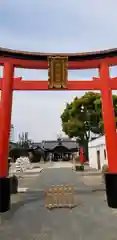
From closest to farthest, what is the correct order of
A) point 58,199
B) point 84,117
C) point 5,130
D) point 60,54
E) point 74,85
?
point 5,130 → point 58,199 → point 74,85 → point 60,54 → point 84,117

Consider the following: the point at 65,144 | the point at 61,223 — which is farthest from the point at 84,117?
the point at 61,223

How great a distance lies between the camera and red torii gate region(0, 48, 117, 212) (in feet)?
38.1

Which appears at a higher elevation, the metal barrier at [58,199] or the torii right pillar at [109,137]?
the torii right pillar at [109,137]

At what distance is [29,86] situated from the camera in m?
12.4

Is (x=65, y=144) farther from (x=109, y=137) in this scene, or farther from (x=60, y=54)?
(x=109, y=137)

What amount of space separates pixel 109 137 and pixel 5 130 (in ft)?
14.8

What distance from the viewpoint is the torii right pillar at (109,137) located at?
1130 centimetres

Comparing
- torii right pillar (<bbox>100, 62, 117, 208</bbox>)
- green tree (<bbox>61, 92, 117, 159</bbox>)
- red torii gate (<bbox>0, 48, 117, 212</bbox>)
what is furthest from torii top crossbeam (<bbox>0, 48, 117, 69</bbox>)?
green tree (<bbox>61, 92, 117, 159</bbox>)

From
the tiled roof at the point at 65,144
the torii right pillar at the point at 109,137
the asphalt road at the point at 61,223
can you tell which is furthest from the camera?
the tiled roof at the point at 65,144

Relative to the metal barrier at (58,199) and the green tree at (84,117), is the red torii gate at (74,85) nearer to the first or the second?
the metal barrier at (58,199)

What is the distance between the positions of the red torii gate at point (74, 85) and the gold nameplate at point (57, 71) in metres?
0.21

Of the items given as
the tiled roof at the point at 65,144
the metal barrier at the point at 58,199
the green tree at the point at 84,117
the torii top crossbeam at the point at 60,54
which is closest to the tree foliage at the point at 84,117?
the green tree at the point at 84,117

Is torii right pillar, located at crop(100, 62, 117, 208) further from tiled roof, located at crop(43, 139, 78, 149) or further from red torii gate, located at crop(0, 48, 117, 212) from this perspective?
tiled roof, located at crop(43, 139, 78, 149)

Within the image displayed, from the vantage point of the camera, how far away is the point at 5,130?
11758mm
